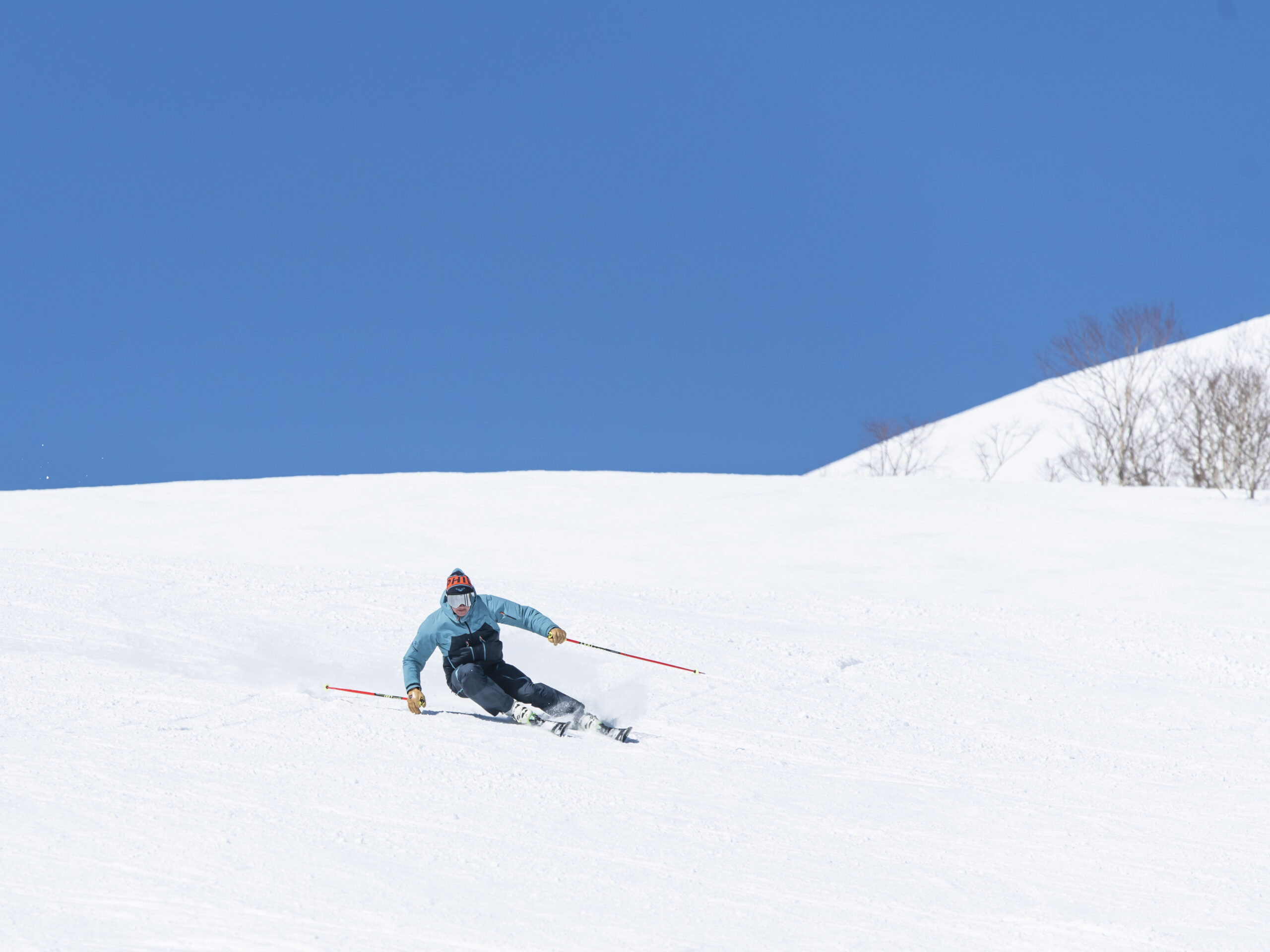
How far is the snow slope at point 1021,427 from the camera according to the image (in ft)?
263

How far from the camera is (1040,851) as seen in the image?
18.7ft

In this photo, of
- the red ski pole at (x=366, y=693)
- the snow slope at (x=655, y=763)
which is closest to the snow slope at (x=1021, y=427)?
the snow slope at (x=655, y=763)

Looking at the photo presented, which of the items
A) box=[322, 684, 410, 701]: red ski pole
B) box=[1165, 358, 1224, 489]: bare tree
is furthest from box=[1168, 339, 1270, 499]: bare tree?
box=[322, 684, 410, 701]: red ski pole

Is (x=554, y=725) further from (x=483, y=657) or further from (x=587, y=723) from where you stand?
(x=483, y=657)

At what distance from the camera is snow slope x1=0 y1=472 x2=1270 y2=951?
14.7ft

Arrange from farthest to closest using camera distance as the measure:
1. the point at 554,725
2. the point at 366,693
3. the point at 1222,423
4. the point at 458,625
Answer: the point at 1222,423
the point at 366,693
the point at 458,625
the point at 554,725

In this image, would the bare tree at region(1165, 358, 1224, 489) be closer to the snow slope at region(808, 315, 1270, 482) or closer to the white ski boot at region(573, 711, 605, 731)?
the snow slope at region(808, 315, 1270, 482)

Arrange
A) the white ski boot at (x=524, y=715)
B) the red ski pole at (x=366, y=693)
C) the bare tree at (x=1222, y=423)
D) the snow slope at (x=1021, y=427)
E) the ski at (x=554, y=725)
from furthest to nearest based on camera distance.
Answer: the snow slope at (x=1021, y=427) → the bare tree at (x=1222, y=423) → the red ski pole at (x=366, y=693) → the white ski boot at (x=524, y=715) → the ski at (x=554, y=725)

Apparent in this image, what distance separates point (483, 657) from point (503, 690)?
0.27 m

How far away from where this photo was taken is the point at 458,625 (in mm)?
7922

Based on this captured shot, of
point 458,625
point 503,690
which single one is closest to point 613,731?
point 503,690

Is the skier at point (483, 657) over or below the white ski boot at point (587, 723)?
over

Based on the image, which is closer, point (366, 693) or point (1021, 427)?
point (366, 693)

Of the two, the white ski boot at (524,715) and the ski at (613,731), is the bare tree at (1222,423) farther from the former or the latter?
the white ski boot at (524,715)
